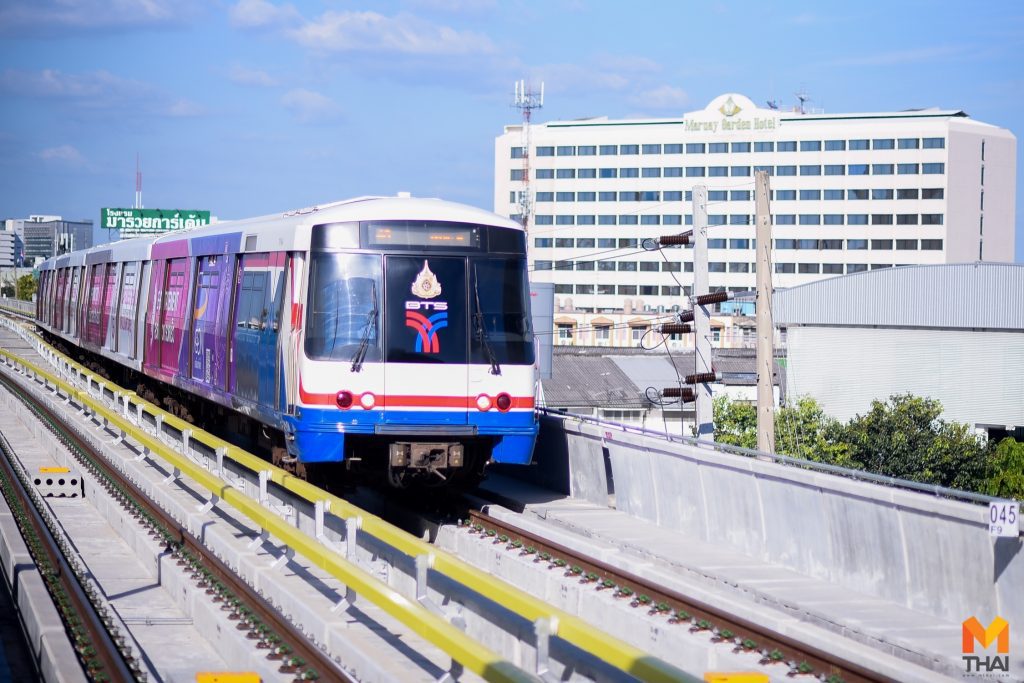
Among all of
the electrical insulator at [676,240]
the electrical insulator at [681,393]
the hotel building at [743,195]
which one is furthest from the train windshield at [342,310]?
the hotel building at [743,195]

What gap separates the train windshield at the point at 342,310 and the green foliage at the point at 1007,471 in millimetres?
38644

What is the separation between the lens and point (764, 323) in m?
18.7

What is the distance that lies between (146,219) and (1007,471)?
52.1 m

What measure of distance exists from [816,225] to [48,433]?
328 feet

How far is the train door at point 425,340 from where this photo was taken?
13844mm

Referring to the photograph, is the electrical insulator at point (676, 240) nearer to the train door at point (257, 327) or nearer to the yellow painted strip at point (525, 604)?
the train door at point (257, 327)

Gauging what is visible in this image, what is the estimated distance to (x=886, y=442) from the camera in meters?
53.3

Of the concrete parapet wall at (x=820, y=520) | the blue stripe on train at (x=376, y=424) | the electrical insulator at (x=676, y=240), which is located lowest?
the concrete parapet wall at (x=820, y=520)

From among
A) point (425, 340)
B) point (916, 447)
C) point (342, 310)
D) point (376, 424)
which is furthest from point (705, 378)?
point (916, 447)

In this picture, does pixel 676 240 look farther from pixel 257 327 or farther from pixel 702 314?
pixel 257 327

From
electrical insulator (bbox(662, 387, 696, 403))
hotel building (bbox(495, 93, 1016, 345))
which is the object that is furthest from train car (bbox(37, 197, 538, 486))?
hotel building (bbox(495, 93, 1016, 345))

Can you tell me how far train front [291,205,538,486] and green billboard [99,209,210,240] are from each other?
6605cm

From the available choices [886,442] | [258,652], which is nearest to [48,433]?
[258,652]

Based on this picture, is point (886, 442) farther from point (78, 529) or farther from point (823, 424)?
point (78, 529)
